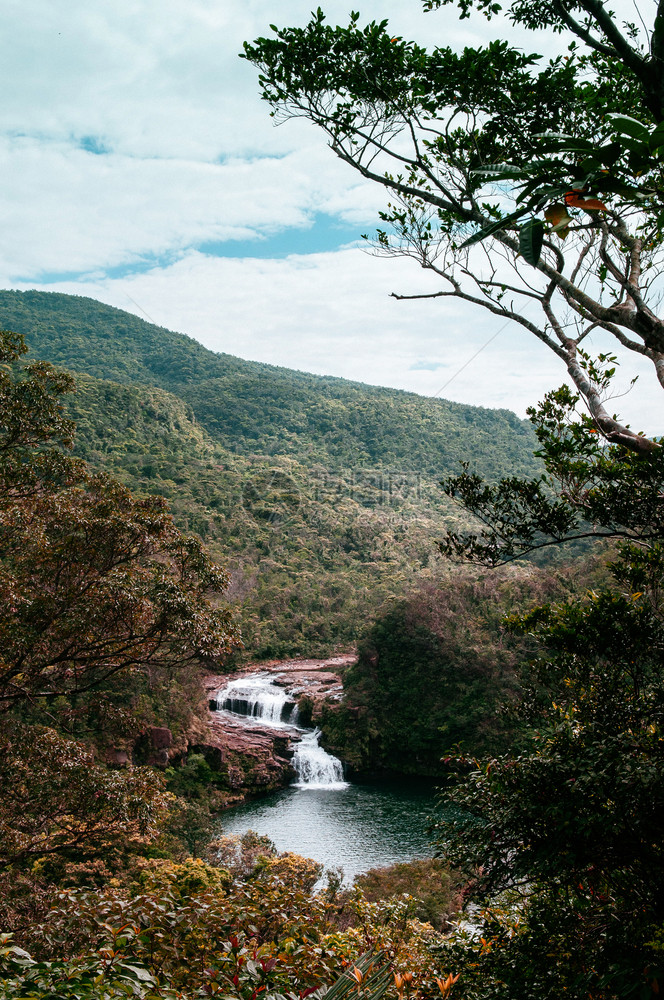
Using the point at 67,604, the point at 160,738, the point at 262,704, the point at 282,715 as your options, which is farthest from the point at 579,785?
the point at 262,704

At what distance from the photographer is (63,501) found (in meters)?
6.66

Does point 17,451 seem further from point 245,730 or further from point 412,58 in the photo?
point 245,730

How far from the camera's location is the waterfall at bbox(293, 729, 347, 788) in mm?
17953

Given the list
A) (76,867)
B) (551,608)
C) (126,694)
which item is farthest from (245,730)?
(551,608)

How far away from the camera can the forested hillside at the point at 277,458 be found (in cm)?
3148

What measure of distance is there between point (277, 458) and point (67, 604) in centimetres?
4435

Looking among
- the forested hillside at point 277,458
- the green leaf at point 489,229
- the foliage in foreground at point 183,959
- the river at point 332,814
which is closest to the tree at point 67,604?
the foliage in foreground at point 183,959

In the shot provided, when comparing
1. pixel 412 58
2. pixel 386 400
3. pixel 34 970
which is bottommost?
pixel 34 970

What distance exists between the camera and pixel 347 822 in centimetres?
1466

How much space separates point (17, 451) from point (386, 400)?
60765 mm

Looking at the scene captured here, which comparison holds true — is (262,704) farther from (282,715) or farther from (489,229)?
(489,229)

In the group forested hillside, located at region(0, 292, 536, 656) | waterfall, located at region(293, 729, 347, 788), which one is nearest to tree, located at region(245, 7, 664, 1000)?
waterfall, located at region(293, 729, 347, 788)

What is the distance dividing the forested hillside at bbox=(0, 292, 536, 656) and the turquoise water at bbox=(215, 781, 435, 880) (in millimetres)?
10968

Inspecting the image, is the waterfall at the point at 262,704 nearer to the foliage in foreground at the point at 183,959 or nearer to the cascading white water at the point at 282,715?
the cascading white water at the point at 282,715
